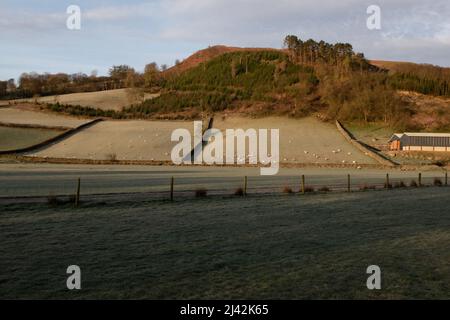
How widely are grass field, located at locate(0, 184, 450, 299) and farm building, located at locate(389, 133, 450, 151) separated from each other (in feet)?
149

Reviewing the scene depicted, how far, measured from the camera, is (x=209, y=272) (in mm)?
10109

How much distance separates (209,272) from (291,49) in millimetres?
147476

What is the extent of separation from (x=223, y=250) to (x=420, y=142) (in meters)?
59.4

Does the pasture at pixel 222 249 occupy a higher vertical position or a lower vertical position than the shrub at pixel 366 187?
higher

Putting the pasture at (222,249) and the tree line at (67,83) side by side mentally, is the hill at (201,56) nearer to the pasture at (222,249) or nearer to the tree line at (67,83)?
the tree line at (67,83)

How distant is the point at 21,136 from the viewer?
6625cm

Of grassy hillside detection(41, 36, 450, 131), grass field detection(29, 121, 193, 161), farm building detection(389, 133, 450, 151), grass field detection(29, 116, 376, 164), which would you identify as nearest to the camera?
grass field detection(29, 116, 376, 164)

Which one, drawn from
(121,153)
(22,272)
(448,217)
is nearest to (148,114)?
(121,153)

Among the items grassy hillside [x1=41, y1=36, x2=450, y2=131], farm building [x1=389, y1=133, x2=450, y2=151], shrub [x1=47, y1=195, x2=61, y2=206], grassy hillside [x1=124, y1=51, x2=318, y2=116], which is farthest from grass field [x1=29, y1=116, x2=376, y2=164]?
shrub [x1=47, y1=195, x2=61, y2=206]

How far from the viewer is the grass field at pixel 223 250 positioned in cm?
898

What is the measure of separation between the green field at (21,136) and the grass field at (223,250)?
4504 centimetres

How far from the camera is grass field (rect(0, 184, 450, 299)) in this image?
8.98 m

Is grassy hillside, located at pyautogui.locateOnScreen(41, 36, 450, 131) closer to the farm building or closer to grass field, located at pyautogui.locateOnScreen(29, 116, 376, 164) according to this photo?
grass field, located at pyautogui.locateOnScreen(29, 116, 376, 164)

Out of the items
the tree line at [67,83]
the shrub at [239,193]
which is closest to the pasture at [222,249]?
the shrub at [239,193]
